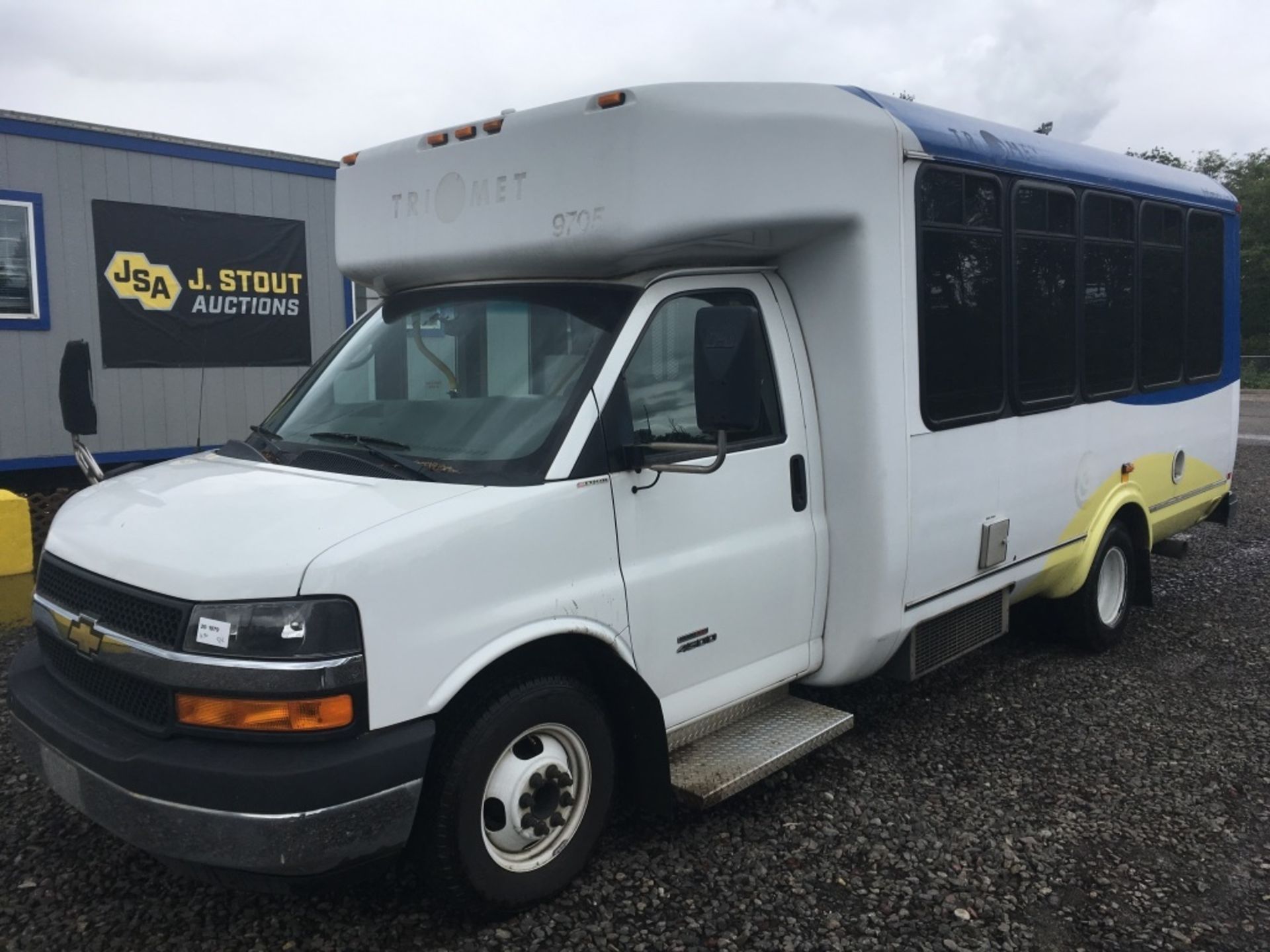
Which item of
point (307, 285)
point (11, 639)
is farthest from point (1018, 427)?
point (307, 285)

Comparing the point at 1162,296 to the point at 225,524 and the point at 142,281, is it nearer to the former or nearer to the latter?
the point at 225,524

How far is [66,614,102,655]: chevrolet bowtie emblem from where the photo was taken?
10.6 ft

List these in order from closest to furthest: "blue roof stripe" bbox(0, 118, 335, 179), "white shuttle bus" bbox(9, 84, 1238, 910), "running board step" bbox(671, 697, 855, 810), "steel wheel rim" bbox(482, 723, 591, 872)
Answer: "white shuttle bus" bbox(9, 84, 1238, 910)
"steel wheel rim" bbox(482, 723, 591, 872)
"running board step" bbox(671, 697, 855, 810)
"blue roof stripe" bbox(0, 118, 335, 179)

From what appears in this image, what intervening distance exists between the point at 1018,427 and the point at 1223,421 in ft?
10.2

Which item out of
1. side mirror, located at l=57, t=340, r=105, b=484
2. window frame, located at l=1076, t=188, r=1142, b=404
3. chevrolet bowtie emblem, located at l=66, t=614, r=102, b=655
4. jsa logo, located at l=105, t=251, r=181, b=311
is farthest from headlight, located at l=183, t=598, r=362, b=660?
jsa logo, located at l=105, t=251, r=181, b=311

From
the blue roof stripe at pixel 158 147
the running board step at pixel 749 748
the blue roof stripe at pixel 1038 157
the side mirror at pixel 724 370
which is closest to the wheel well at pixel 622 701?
the running board step at pixel 749 748

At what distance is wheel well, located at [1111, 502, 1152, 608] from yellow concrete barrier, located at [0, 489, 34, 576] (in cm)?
665

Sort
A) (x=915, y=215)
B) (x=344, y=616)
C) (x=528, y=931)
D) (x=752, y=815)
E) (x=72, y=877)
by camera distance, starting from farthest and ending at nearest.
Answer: (x=915, y=215) < (x=752, y=815) < (x=72, y=877) < (x=528, y=931) < (x=344, y=616)

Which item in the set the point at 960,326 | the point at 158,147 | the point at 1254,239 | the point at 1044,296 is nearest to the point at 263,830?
the point at 960,326

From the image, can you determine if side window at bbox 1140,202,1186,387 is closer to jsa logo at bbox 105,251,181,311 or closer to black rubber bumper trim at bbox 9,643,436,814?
black rubber bumper trim at bbox 9,643,436,814

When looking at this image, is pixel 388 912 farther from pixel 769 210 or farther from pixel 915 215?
pixel 915 215

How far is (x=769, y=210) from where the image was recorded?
13.3 ft

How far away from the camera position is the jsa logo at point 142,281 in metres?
8.56

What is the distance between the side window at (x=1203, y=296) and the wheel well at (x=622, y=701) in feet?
16.6
